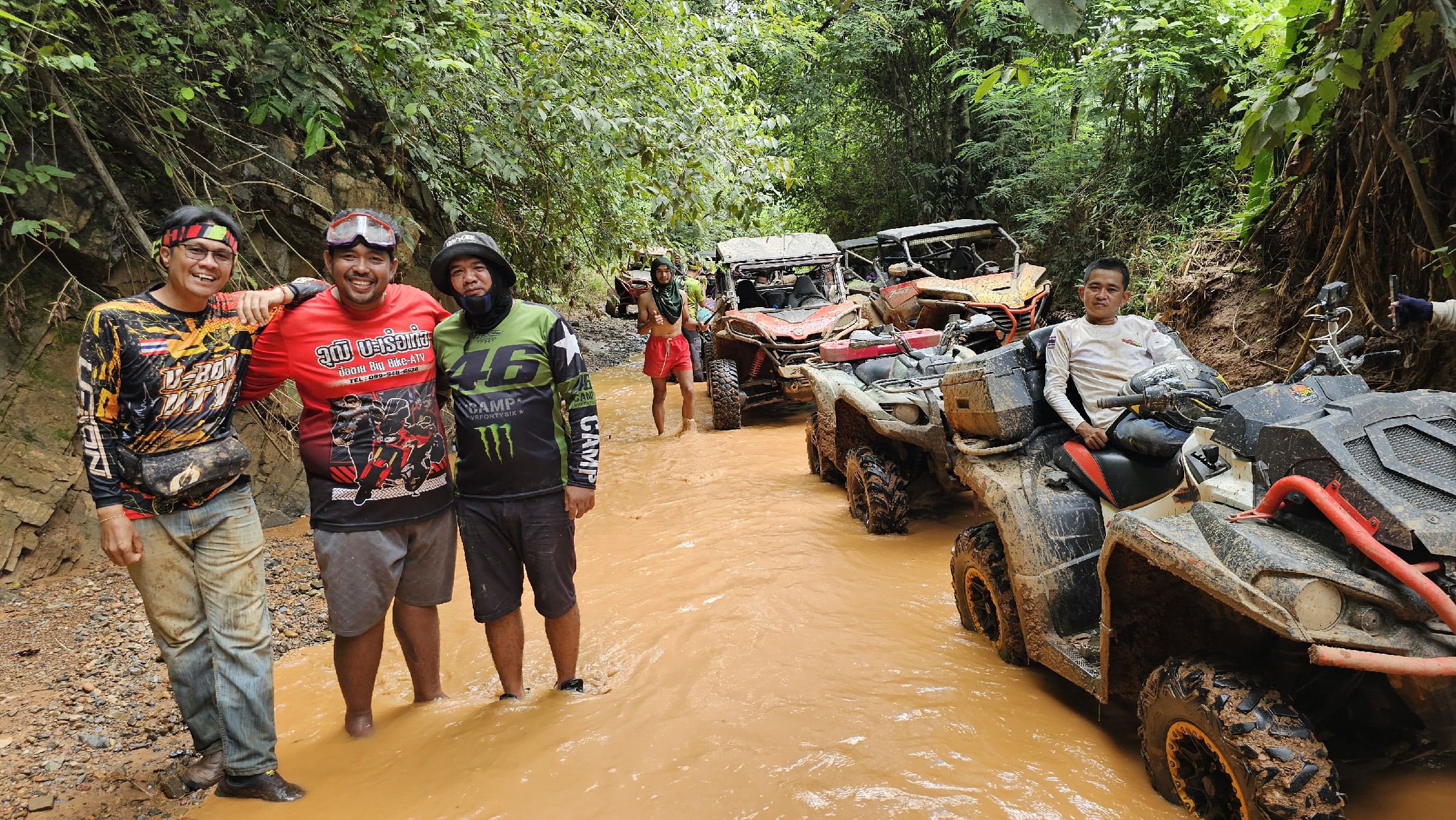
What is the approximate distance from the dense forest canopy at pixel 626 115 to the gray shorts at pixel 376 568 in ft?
7.65

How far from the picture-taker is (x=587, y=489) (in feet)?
10.1

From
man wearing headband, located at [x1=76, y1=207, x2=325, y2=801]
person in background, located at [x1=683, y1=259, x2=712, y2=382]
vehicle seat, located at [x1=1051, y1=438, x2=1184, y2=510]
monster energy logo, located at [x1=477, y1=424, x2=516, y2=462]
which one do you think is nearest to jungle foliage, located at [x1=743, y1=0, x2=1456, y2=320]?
vehicle seat, located at [x1=1051, y1=438, x2=1184, y2=510]

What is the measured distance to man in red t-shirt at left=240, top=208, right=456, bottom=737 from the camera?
280cm

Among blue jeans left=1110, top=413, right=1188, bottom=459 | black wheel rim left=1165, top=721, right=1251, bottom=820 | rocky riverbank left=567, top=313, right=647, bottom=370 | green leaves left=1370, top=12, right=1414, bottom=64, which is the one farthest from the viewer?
rocky riverbank left=567, top=313, right=647, bottom=370

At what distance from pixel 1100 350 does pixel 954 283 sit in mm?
6233

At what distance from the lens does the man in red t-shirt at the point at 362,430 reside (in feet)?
9.18

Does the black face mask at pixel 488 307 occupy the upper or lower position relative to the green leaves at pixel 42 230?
lower

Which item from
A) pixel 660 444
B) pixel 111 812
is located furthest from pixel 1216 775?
pixel 660 444

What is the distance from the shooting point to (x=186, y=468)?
2.54 m

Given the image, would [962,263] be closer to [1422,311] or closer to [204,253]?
[1422,311]

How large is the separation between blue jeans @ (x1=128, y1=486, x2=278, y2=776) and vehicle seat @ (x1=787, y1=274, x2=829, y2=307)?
8.08 m

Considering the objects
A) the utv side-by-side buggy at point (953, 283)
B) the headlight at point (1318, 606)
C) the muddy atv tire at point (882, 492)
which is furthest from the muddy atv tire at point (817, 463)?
the headlight at point (1318, 606)

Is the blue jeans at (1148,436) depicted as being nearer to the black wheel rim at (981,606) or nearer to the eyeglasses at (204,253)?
the black wheel rim at (981,606)

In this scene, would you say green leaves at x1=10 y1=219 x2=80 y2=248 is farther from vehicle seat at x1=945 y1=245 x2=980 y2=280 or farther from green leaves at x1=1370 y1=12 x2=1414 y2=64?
vehicle seat at x1=945 y1=245 x2=980 y2=280
